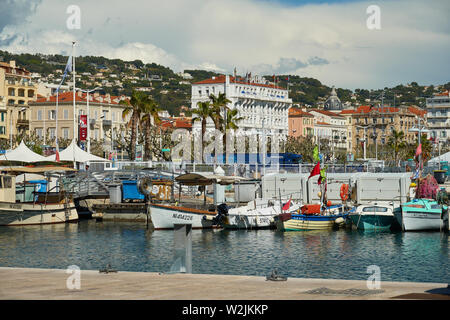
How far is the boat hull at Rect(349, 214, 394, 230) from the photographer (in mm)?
46625

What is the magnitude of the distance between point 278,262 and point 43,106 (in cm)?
12096

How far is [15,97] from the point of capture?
488ft

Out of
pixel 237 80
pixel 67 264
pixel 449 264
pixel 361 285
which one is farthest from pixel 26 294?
pixel 237 80

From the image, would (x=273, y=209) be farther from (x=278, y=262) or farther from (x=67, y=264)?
(x=67, y=264)

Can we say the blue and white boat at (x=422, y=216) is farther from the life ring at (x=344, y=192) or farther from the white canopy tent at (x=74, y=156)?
the white canopy tent at (x=74, y=156)

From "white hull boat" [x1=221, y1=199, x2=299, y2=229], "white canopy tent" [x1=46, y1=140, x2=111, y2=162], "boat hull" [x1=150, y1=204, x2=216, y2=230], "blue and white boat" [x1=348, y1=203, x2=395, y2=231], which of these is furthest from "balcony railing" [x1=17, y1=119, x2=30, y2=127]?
"blue and white boat" [x1=348, y1=203, x2=395, y2=231]

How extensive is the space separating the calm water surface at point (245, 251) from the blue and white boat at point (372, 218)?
1.23 meters

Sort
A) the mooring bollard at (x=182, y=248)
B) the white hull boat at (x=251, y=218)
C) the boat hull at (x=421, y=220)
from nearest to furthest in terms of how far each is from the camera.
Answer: the mooring bollard at (x=182, y=248) < the boat hull at (x=421, y=220) < the white hull boat at (x=251, y=218)

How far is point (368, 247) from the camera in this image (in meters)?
37.9

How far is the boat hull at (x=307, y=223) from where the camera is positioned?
45.9 m

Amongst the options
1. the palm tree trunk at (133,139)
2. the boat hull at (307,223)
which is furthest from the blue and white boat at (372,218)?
the palm tree trunk at (133,139)

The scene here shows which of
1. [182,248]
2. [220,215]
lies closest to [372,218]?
[220,215]

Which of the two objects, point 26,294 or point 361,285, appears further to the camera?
point 361,285

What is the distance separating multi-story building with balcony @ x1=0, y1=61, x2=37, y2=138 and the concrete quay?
129110 mm
